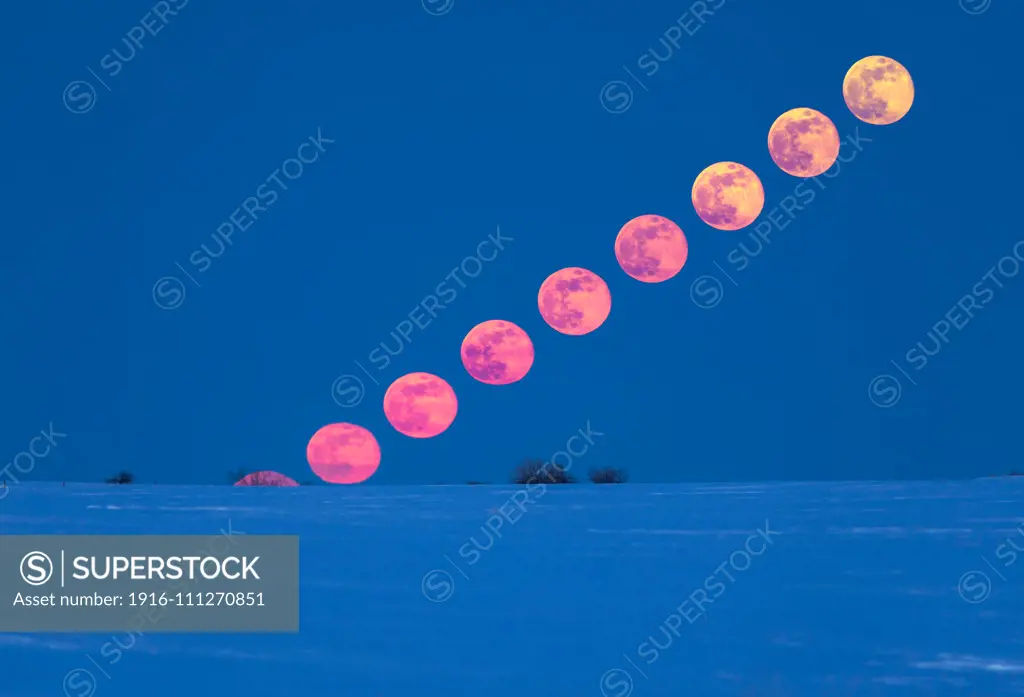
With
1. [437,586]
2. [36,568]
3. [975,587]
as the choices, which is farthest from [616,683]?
[36,568]

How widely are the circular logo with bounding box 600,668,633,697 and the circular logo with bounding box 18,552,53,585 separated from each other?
3.15 metres

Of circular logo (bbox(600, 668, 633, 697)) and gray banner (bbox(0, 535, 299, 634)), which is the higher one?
gray banner (bbox(0, 535, 299, 634))

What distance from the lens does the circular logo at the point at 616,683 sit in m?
4.28

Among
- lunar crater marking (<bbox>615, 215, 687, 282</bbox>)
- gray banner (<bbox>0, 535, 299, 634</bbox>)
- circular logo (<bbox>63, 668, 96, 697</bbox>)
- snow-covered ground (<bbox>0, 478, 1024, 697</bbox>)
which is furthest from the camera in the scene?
lunar crater marking (<bbox>615, 215, 687, 282</bbox>)

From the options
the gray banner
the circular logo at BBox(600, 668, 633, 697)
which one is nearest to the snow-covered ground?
the circular logo at BBox(600, 668, 633, 697)

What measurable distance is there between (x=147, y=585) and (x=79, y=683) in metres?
1.76

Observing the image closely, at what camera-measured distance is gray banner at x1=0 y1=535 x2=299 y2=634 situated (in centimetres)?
554

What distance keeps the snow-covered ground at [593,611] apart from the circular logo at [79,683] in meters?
0.01

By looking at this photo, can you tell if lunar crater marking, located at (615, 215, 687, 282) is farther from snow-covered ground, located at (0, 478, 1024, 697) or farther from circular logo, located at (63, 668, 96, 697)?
circular logo, located at (63, 668, 96, 697)

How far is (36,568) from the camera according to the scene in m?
6.28

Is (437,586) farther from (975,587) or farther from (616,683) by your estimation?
(975,587)

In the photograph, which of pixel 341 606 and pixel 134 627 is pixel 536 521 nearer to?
pixel 341 606

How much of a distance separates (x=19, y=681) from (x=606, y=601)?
8.86ft

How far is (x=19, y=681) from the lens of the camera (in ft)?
14.5
